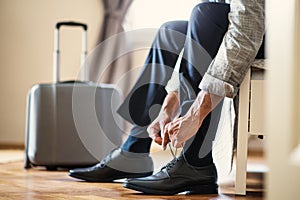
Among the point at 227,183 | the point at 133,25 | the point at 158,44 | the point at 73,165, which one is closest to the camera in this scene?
the point at 158,44

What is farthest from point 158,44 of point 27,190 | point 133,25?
point 133,25

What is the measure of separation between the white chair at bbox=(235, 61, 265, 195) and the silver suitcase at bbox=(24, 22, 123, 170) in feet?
2.76

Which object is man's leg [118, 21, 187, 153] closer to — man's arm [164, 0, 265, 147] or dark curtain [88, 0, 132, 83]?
man's arm [164, 0, 265, 147]

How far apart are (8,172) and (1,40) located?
5.46ft

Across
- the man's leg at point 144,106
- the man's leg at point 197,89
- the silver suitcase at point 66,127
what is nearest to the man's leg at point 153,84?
the man's leg at point 144,106

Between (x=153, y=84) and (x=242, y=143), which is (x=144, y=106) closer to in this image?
(x=153, y=84)

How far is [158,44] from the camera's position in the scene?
64.7 inches

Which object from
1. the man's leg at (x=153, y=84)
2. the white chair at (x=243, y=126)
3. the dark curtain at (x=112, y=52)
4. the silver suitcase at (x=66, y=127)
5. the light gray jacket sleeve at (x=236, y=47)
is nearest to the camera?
the light gray jacket sleeve at (x=236, y=47)

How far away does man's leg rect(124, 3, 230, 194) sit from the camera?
1.45 meters

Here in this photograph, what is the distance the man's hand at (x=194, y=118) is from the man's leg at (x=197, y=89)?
0.12 ft

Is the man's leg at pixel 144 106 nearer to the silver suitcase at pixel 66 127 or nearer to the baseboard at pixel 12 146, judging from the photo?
the silver suitcase at pixel 66 127

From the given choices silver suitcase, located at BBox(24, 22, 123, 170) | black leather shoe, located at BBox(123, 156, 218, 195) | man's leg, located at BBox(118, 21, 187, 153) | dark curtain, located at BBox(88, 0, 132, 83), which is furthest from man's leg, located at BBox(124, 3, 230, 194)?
dark curtain, located at BBox(88, 0, 132, 83)

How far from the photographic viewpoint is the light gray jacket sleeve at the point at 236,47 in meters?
1.38

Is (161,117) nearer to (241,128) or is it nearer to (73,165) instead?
(241,128)
